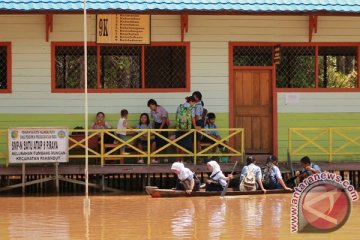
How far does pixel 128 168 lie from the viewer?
69.7 feet

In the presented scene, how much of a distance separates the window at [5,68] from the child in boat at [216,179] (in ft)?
17.6

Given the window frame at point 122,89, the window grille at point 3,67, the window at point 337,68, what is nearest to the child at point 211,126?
the window frame at point 122,89

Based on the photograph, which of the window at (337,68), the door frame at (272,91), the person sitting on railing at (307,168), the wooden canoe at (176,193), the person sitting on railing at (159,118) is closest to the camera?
the wooden canoe at (176,193)

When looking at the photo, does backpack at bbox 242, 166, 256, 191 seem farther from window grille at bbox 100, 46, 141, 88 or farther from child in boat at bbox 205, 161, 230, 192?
window grille at bbox 100, 46, 141, 88

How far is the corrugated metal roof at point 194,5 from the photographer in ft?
68.6

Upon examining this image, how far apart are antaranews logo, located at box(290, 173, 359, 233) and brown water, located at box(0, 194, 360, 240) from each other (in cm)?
17

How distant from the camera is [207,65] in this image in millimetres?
22438

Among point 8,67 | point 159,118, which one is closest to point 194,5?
point 159,118

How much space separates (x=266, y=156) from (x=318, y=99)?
196 cm

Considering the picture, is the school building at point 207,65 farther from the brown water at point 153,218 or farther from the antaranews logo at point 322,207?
the antaranews logo at point 322,207

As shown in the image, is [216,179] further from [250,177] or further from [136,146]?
[136,146]

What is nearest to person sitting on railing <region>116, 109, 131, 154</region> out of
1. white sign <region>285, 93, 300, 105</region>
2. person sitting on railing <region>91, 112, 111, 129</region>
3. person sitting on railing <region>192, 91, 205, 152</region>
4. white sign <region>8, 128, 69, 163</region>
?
person sitting on railing <region>91, 112, 111, 129</region>

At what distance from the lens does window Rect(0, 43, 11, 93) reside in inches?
863

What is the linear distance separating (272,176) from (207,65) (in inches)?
133
